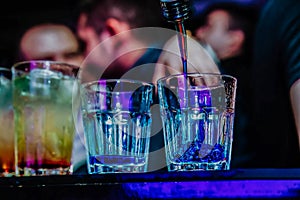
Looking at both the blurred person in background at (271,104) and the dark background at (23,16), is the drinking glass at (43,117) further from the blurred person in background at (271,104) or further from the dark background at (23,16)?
the dark background at (23,16)

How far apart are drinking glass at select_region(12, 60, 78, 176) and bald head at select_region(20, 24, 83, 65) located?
1033 mm

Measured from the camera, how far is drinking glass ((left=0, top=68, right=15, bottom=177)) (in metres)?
0.78

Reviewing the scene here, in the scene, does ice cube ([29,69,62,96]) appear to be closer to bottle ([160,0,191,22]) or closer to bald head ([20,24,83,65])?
bottle ([160,0,191,22])

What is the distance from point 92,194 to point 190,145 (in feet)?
0.57

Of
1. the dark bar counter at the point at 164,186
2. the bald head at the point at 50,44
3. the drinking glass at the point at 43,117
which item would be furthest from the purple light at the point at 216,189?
the bald head at the point at 50,44

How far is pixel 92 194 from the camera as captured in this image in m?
0.48

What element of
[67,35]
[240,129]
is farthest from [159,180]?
[67,35]

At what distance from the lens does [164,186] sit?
46cm

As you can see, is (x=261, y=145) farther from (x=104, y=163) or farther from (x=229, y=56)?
(x=104, y=163)

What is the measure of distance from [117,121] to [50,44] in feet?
4.31

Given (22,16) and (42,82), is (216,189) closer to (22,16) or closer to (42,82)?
(42,82)

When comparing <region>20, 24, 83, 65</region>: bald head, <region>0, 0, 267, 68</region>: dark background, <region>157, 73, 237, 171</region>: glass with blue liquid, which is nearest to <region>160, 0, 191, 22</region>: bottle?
<region>157, 73, 237, 171</region>: glass with blue liquid

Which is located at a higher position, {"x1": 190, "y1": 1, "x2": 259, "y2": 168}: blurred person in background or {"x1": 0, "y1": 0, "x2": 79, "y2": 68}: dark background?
{"x1": 0, "y1": 0, "x2": 79, "y2": 68}: dark background

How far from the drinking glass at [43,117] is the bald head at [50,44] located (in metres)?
1.03
